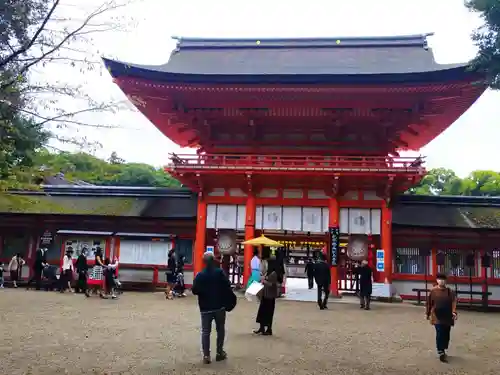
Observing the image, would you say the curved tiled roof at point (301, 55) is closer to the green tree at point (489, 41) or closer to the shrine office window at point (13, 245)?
A: the shrine office window at point (13, 245)

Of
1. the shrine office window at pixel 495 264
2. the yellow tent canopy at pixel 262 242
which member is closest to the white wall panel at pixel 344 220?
the yellow tent canopy at pixel 262 242

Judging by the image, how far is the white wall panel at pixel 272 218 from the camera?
19594mm

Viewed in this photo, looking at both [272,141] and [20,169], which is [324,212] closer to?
[272,141]

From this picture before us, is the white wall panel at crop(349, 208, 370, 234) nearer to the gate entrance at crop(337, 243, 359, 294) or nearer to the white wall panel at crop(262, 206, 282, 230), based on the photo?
the gate entrance at crop(337, 243, 359, 294)

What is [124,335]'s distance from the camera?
961cm

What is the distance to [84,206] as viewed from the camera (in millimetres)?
22125

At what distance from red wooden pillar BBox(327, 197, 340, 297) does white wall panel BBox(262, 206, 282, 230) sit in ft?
6.91

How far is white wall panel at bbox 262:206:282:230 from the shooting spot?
→ 64.3 feet

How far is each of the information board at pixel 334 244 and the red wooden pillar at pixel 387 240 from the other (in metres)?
1.91

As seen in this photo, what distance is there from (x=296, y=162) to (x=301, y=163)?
25 cm

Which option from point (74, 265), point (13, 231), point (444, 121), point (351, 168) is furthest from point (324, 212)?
point (13, 231)

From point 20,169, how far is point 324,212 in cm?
1485

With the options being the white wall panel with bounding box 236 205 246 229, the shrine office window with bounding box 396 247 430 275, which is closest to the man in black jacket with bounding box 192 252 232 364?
the white wall panel with bounding box 236 205 246 229

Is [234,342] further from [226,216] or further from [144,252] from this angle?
[144,252]
